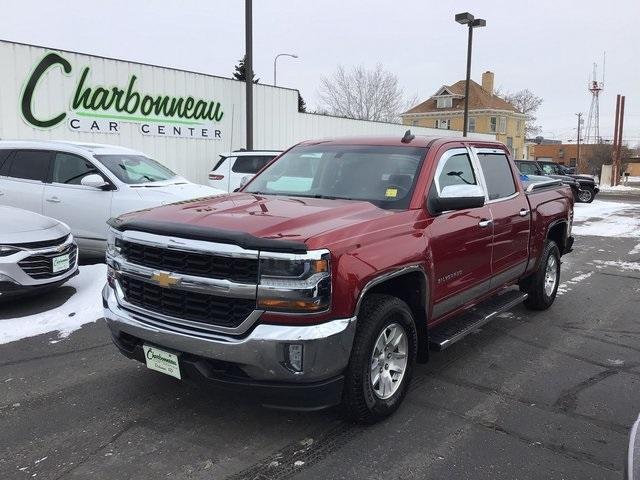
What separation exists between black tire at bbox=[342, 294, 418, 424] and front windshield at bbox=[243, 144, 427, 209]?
798mm

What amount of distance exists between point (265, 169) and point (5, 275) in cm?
286

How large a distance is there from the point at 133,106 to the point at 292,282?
12.5 meters

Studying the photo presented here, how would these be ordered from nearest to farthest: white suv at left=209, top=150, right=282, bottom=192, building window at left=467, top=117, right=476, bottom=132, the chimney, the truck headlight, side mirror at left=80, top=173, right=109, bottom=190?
1. the truck headlight
2. side mirror at left=80, top=173, right=109, bottom=190
3. white suv at left=209, top=150, right=282, bottom=192
4. building window at left=467, top=117, right=476, bottom=132
5. the chimney

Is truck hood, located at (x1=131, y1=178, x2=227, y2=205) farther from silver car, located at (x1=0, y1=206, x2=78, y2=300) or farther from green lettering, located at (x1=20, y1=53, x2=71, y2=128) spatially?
green lettering, located at (x1=20, y1=53, x2=71, y2=128)

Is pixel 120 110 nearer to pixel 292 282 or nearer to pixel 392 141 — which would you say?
pixel 392 141

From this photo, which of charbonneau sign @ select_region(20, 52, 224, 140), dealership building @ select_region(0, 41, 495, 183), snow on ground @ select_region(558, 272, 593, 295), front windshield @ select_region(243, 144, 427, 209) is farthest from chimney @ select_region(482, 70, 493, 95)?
front windshield @ select_region(243, 144, 427, 209)

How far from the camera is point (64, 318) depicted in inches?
229

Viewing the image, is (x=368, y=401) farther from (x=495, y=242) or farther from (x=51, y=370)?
(x=51, y=370)

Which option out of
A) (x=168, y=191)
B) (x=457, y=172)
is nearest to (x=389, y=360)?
(x=457, y=172)

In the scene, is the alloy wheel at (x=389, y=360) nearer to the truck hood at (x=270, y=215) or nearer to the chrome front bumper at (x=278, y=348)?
the chrome front bumper at (x=278, y=348)

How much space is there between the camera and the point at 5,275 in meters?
5.64

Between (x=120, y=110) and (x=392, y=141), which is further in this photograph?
(x=120, y=110)

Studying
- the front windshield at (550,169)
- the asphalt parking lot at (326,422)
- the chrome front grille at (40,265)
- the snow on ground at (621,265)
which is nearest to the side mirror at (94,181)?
the chrome front grille at (40,265)

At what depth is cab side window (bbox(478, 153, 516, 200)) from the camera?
5.26 m
